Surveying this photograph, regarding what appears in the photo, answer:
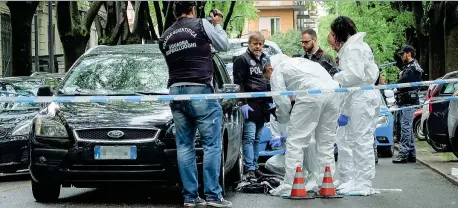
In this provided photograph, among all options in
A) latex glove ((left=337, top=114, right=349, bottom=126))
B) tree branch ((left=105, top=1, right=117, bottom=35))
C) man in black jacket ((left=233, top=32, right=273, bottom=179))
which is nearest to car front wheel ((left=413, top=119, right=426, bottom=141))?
man in black jacket ((left=233, top=32, right=273, bottom=179))

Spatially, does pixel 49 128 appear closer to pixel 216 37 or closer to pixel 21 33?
pixel 216 37

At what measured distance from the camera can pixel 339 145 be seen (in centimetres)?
992

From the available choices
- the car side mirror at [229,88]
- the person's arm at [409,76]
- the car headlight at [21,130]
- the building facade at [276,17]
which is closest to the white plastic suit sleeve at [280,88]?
the car side mirror at [229,88]

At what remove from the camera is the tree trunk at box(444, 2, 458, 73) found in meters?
22.0

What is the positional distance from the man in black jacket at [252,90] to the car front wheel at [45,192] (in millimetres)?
2550

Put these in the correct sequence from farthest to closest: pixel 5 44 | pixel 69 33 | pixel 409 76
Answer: pixel 5 44
pixel 69 33
pixel 409 76

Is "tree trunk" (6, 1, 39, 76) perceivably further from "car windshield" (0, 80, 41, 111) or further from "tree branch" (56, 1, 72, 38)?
"car windshield" (0, 80, 41, 111)

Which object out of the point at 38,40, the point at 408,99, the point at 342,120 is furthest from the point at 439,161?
the point at 38,40

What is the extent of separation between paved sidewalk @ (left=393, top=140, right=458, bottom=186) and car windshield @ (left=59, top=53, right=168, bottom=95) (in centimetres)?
374

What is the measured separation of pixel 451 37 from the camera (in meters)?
22.1

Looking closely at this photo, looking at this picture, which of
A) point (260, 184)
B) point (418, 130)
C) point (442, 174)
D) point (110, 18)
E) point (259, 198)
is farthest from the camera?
point (110, 18)

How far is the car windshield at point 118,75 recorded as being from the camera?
31.6ft

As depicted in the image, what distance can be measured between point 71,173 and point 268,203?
1911 mm

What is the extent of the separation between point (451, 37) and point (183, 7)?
14999 millimetres
